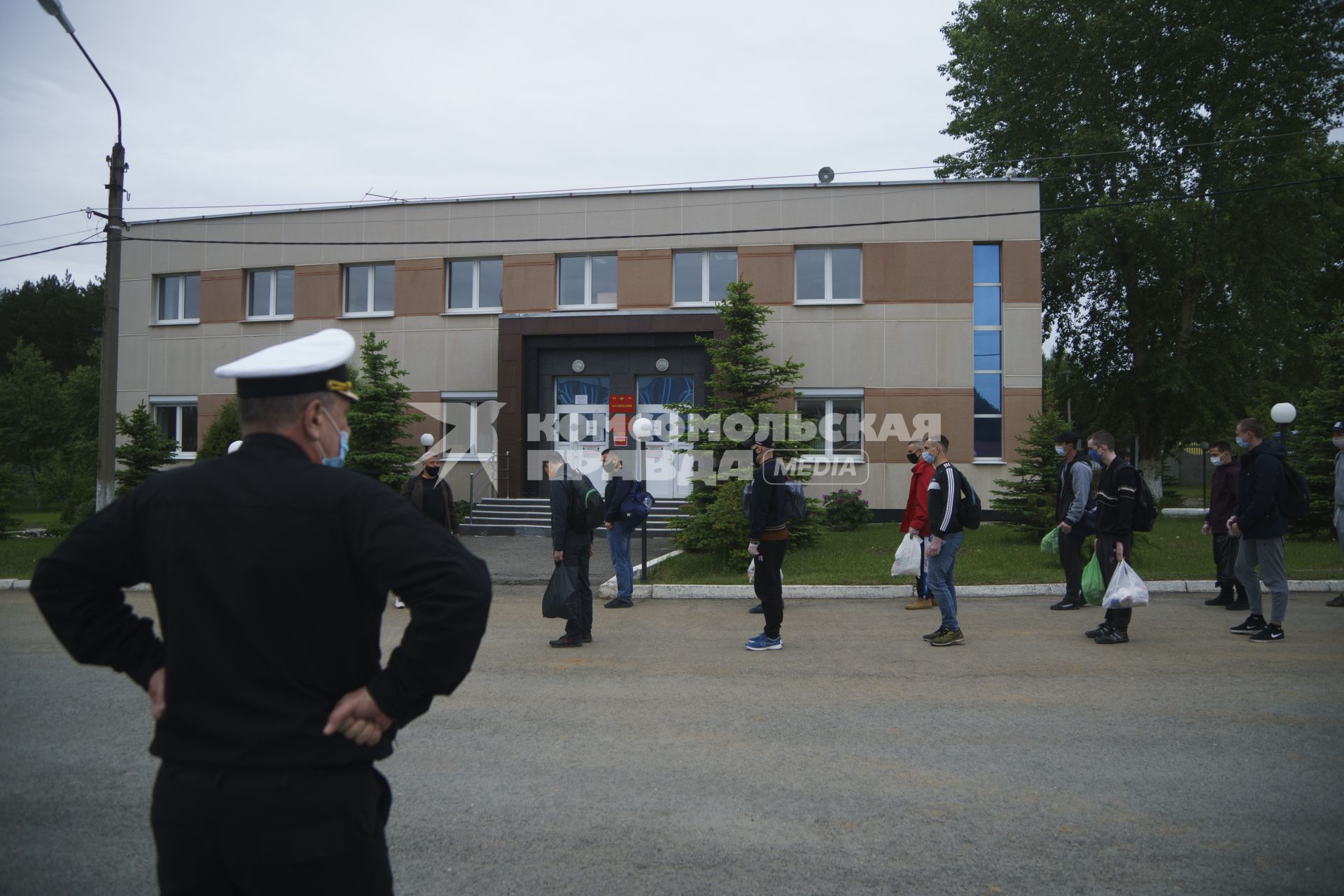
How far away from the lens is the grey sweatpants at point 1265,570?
8.54 m

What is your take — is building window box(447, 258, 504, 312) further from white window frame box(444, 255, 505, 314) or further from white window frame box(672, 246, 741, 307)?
white window frame box(672, 246, 741, 307)

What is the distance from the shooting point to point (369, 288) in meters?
23.7

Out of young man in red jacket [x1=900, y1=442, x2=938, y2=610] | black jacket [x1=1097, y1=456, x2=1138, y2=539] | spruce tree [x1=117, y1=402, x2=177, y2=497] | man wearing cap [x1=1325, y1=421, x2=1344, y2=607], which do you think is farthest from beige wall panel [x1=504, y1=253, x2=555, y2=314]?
man wearing cap [x1=1325, y1=421, x2=1344, y2=607]

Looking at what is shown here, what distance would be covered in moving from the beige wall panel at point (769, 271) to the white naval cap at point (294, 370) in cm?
1973

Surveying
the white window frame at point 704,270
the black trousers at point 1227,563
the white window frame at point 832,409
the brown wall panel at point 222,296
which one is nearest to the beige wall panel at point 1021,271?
the white window frame at point 832,409

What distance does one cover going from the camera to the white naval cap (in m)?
2.17

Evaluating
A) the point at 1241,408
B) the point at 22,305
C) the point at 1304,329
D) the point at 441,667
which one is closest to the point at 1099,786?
the point at 441,667

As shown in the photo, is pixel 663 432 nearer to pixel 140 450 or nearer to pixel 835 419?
pixel 835 419

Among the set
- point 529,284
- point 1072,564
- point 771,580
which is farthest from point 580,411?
point 771,580

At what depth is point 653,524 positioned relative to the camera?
65.5 feet

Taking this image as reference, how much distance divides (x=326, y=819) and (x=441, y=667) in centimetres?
40

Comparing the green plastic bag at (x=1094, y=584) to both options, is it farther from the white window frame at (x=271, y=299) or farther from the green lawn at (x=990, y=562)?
the white window frame at (x=271, y=299)

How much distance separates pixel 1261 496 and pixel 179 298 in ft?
86.0

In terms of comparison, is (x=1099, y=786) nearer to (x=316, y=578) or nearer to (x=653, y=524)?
(x=316, y=578)
